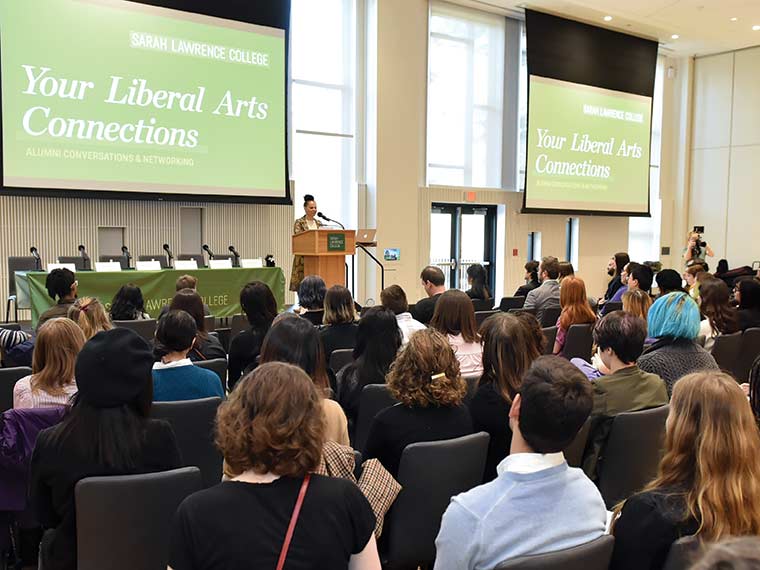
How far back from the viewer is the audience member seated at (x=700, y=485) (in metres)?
1.52

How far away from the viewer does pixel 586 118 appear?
13703mm

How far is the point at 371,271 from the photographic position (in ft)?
38.3

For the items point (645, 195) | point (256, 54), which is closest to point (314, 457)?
point (256, 54)

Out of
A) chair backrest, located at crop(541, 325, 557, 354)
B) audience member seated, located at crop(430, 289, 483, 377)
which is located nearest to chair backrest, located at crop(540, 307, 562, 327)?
chair backrest, located at crop(541, 325, 557, 354)

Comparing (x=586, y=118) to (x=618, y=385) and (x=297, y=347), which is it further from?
(x=297, y=347)

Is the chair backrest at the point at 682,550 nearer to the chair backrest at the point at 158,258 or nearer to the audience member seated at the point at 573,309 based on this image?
the audience member seated at the point at 573,309

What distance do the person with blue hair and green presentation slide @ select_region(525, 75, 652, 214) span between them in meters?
9.60

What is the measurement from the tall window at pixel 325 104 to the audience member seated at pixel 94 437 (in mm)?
9157

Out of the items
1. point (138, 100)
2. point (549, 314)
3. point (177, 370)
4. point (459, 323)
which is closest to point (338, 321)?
point (459, 323)

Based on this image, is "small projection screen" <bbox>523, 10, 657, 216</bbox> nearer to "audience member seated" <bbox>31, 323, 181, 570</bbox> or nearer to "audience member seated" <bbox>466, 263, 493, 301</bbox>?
"audience member seated" <bbox>466, 263, 493, 301</bbox>

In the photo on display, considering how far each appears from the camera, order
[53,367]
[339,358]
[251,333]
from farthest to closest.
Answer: [251,333], [339,358], [53,367]

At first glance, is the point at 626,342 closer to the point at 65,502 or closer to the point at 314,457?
the point at 314,457

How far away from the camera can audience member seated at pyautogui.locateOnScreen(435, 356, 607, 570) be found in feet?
4.94

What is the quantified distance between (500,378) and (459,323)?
119cm
